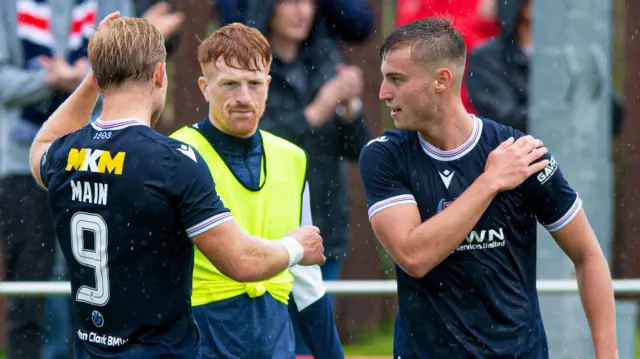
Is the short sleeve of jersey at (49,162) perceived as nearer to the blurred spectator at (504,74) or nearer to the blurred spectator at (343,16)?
the blurred spectator at (343,16)

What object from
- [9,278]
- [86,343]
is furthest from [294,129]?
[86,343]

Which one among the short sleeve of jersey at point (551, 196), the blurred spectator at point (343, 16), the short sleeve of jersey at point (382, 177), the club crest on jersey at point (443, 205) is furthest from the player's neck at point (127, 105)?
the blurred spectator at point (343, 16)

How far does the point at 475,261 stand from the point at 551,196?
13.9 inches

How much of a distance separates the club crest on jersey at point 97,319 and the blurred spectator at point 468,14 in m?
3.89

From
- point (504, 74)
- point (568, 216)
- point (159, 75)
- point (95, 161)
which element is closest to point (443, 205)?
point (568, 216)

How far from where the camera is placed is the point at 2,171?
704 cm

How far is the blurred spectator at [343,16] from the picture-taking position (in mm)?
7378

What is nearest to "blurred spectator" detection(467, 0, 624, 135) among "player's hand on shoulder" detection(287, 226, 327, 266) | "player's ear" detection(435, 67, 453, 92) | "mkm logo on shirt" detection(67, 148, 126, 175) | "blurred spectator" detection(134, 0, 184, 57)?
"blurred spectator" detection(134, 0, 184, 57)

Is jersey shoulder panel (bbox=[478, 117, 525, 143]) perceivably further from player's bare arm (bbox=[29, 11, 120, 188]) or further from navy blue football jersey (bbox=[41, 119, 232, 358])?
player's bare arm (bbox=[29, 11, 120, 188])

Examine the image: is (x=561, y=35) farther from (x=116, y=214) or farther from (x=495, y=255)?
(x=116, y=214)

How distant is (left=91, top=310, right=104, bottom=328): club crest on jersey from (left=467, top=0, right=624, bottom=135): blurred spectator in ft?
12.1

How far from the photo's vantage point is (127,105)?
4.10 m

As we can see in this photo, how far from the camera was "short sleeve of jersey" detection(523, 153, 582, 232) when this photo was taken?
4.41m

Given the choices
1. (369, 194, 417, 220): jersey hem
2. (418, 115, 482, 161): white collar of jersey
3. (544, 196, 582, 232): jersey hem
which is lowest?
(544, 196, 582, 232): jersey hem
